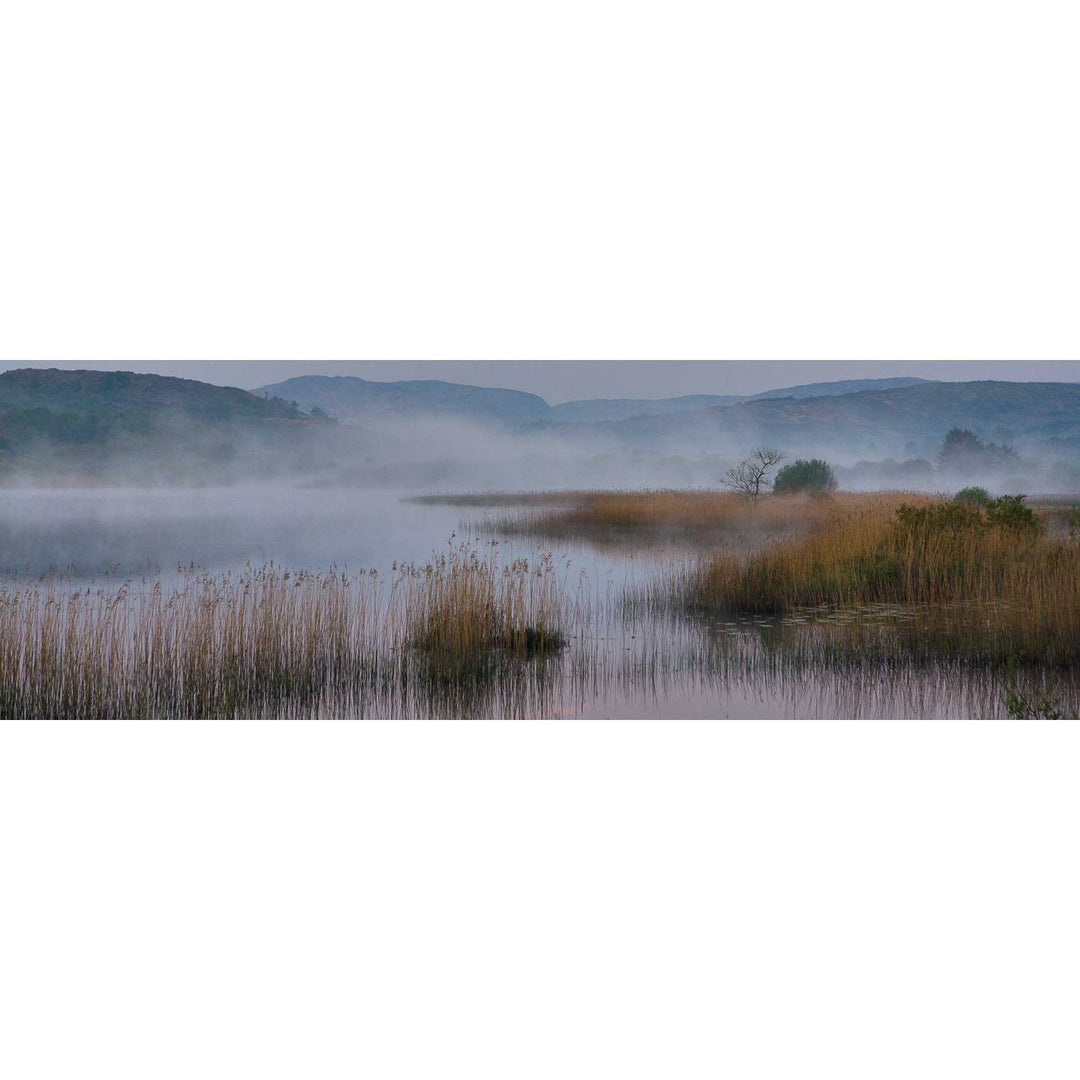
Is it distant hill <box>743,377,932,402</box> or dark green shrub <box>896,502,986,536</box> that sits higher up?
distant hill <box>743,377,932,402</box>

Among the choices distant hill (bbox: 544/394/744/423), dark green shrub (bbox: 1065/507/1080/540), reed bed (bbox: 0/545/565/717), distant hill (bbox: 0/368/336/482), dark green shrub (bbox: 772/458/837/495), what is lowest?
reed bed (bbox: 0/545/565/717)

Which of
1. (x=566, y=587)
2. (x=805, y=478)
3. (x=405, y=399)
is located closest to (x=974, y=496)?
(x=805, y=478)

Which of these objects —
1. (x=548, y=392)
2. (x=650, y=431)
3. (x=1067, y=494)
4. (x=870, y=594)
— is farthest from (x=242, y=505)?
(x=1067, y=494)

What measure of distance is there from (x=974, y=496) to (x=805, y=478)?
1.06m

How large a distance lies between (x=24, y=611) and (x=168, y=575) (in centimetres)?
85

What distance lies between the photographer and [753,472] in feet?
24.0

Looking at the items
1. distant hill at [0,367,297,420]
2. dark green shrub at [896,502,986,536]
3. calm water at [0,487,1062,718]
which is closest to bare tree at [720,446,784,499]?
calm water at [0,487,1062,718]

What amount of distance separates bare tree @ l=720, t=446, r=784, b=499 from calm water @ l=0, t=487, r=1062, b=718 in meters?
0.62

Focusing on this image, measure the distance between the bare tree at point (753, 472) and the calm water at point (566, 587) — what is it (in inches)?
24.6

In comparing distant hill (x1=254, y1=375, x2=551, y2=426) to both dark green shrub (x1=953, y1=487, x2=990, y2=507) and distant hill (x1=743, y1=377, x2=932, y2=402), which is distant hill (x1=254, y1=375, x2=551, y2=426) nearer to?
distant hill (x1=743, y1=377, x2=932, y2=402)

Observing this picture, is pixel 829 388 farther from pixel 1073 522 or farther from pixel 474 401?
pixel 474 401

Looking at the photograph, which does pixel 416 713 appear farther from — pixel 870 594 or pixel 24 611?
pixel 870 594

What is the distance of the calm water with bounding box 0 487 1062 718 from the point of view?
6656 mm

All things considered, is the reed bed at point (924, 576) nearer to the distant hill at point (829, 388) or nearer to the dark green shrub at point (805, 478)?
the dark green shrub at point (805, 478)
